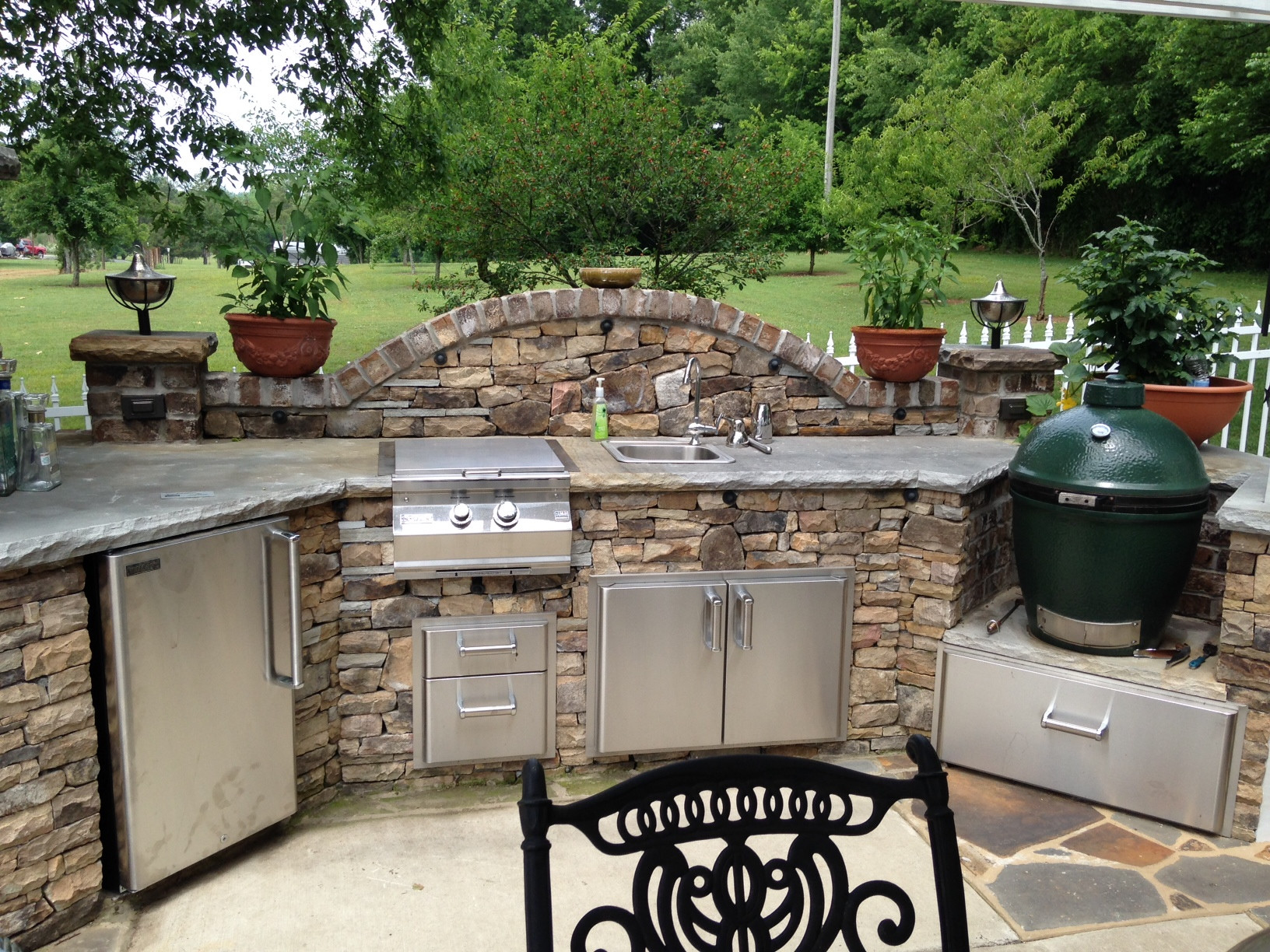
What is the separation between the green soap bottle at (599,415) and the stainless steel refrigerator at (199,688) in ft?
4.71

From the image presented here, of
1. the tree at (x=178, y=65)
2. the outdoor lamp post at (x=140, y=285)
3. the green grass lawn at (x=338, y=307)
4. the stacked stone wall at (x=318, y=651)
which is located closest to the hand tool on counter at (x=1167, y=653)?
the stacked stone wall at (x=318, y=651)

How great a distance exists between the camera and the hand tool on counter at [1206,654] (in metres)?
3.27

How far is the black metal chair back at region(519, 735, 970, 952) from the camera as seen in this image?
1.24 meters

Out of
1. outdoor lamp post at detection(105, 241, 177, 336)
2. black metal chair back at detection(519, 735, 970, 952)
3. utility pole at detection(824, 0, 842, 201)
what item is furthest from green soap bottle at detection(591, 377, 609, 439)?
utility pole at detection(824, 0, 842, 201)

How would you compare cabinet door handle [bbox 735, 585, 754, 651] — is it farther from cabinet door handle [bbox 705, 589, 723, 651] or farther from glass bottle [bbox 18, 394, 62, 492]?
glass bottle [bbox 18, 394, 62, 492]

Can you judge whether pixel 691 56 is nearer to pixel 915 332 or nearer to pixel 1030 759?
pixel 915 332

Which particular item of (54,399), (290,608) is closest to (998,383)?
(290,608)

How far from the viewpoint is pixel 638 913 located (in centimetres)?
124

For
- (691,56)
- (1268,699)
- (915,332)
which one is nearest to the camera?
(1268,699)

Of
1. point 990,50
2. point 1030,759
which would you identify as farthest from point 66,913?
point 990,50

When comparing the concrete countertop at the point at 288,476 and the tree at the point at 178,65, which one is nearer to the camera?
the concrete countertop at the point at 288,476

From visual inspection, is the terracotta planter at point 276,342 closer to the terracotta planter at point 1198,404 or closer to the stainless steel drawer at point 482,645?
the stainless steel drawer at point 482,645

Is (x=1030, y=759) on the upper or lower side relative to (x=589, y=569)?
lower

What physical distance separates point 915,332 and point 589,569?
1.85 meters
